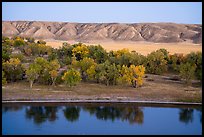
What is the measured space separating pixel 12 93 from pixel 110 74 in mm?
10005

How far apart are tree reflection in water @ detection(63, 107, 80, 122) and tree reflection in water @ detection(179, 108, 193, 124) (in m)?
7.36

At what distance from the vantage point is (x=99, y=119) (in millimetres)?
25844

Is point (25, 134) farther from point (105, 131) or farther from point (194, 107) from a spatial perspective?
point (194, 107)

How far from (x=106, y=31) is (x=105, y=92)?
7788cm

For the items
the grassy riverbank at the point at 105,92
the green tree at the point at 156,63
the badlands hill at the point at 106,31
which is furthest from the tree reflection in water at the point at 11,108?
the badlands hill at the point at 106,31

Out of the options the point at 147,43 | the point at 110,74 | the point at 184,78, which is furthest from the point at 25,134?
the point at 147,43

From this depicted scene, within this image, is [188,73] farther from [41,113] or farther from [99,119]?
[41,113]

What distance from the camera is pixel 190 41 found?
304 ft

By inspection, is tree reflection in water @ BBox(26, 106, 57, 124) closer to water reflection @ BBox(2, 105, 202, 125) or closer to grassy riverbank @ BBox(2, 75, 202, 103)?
water reflection @ BBox(2, 105, 202, 125)

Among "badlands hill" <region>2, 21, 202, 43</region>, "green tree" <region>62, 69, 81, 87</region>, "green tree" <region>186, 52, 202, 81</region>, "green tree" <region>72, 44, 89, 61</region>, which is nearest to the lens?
"green tree" <region>62, 69, 81, 87</region>

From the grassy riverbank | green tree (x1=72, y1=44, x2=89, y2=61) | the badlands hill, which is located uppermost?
the badlands hill

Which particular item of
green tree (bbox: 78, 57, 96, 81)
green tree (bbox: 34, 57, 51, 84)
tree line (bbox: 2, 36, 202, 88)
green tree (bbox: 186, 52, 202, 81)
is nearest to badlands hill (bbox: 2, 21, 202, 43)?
Answer: green tree (bbox: 186, 52, 202, 81)

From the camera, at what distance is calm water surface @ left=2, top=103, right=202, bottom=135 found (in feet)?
75.4

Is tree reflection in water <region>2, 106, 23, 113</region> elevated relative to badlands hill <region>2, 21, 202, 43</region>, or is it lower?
lower
